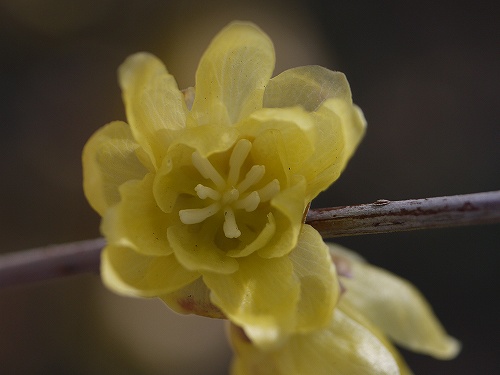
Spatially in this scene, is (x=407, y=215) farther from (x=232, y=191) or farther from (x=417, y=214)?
(x=232, y=191)

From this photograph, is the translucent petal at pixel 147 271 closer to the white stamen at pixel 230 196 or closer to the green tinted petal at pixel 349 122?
the white stamen at pixel 230 196

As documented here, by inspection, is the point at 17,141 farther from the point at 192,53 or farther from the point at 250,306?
the point at 250,306

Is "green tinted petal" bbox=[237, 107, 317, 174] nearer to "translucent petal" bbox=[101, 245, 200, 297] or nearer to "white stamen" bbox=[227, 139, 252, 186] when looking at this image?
"white stamen" bbox=[227, 139, 252, 186]

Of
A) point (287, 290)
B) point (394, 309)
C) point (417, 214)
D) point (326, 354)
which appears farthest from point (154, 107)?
point (394, 309)

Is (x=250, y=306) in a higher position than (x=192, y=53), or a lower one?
higher

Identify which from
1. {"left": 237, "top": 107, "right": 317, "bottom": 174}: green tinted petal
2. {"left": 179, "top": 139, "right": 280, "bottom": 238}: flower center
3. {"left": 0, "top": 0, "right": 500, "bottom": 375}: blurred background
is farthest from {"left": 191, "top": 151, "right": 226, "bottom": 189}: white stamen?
{"left": 0, "top": 0, "right": 500, "bottom": 375}: blurred background

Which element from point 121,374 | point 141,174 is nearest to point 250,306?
point 141,174
